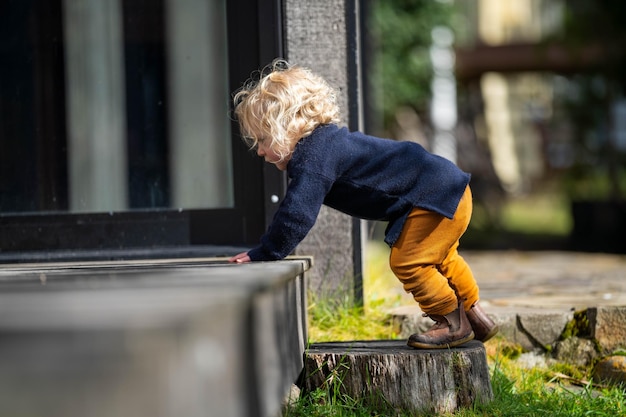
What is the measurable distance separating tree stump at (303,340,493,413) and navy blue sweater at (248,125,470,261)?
1.27 feet

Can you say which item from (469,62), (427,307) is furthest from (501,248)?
(427,307)

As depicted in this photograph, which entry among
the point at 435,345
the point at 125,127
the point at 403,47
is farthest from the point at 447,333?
the point at 403,47

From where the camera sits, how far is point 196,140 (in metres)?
4.28

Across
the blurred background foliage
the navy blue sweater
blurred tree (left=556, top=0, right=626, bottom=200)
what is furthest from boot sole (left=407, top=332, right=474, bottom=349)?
blurred tree (left=556, top=0, right=626, bottom=200)

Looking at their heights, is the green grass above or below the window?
below

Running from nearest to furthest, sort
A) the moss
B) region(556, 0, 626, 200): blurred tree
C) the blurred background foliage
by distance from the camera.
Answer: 1. the moss
2. the blurred background foliage
3. region(556, 0, 626, 200): blurred tree

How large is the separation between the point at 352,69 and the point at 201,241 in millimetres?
1004

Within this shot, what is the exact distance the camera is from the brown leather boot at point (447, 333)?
3035 mm

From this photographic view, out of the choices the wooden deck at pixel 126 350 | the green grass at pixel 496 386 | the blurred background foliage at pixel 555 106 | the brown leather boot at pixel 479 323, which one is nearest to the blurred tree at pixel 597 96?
the blurred background foliage at pixel 555 106

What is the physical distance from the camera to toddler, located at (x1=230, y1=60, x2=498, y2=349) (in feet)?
9.74

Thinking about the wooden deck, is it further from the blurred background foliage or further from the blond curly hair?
the blurred background foliage

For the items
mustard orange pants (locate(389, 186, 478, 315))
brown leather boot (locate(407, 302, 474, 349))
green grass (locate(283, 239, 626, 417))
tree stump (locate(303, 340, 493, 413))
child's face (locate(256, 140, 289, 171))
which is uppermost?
child's face (locate(256, 140, 289, 171))

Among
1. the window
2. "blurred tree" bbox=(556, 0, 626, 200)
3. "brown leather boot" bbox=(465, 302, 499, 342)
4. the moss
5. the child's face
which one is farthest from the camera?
"blurred tree" bbox=(556, 0, 626, 200)

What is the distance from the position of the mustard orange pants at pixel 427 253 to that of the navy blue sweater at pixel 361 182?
0.13 ft
